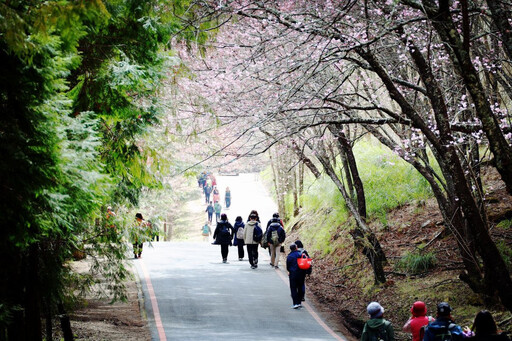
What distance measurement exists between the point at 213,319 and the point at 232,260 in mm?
9274

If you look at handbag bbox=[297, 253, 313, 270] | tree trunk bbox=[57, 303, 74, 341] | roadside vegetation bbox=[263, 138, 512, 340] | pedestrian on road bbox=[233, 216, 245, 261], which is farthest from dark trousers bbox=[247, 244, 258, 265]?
tree trunk bbox=[57, 303, 74, 341]

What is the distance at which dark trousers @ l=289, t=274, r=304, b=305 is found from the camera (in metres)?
14.7

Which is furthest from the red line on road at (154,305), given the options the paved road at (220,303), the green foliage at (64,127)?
the green foliage at (64,127)

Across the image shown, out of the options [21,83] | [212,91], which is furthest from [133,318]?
[21,83]

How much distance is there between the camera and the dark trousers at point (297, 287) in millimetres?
14656

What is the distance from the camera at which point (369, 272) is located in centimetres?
1688

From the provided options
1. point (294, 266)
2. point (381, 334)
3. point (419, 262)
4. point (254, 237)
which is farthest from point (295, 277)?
point (381, 334)

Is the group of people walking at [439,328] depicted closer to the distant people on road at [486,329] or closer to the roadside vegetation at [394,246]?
the distant people on road at [486,329]

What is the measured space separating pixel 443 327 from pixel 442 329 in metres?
0.03

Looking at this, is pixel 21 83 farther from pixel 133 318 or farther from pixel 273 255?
pixel 273 255

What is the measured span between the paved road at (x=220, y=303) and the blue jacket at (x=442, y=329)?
15.1 feet

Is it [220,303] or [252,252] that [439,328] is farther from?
[252,252]

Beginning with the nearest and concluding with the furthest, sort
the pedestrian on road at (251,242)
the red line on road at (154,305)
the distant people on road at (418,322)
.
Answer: the distant people on road at (418,322)
the red line on road at (154,305)
the pedestrian on road at (251,242)

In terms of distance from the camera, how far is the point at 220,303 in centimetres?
1502
